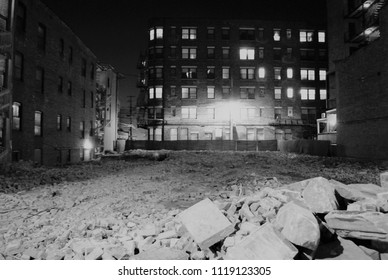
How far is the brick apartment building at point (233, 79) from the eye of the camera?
43.4m

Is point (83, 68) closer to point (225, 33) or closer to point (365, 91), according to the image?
point (365, 91)

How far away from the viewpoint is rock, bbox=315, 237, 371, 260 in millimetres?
3568

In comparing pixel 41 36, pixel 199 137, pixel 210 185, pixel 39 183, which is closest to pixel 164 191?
pixel 210 185

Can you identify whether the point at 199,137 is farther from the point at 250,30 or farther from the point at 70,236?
the point at 70,236

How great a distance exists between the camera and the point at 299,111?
44.4 meters

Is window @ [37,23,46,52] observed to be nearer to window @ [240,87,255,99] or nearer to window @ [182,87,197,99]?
window @ [182,87,197,99]

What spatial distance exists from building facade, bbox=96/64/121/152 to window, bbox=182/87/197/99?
10.7 m

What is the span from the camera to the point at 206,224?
3.99 meters

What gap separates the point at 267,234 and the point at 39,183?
9772mm

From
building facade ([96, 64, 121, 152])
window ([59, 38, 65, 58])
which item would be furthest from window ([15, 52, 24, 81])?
building facade ([96, 64, 121, 152])

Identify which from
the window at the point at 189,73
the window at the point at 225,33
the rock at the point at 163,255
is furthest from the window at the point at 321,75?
the rock at the point at 163,255

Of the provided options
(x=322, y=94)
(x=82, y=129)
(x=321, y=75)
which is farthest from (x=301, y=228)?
(x=321, y=75)

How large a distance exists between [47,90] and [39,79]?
3.16 ft

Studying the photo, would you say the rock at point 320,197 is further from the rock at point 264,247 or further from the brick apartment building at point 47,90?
the brick apartment building at point 47,90
